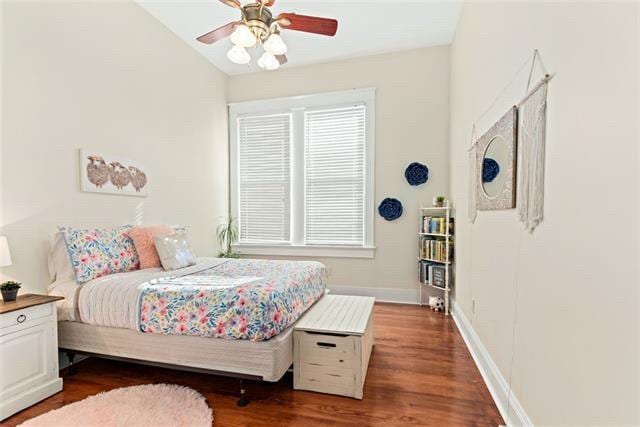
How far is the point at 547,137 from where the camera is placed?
1511 mm

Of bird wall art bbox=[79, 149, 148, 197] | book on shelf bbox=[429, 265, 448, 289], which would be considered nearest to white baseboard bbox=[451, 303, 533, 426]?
book on shelf bbox=[429, 265, 448, 289]

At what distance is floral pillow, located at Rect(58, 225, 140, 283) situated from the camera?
2.43m

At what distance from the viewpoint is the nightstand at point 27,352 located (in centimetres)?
190

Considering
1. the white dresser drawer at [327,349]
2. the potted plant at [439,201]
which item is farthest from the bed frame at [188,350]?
the potted plant at [439,201]

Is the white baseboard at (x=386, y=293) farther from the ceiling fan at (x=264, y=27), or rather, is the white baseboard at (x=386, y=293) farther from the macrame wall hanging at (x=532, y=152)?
the ceiling fan at (x=264, y=27)

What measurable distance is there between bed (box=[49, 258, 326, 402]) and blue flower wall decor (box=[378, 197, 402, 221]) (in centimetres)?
206

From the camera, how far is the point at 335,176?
4527mm

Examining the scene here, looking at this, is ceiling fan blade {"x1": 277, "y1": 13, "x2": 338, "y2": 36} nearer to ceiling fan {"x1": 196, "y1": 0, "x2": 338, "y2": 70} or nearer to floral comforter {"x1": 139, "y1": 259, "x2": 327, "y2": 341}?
ceiling fan {"x1": 196, "y1": 0, "x2": 338, "y2": 70}

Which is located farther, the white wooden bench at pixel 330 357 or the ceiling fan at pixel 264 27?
the ceiling fan at pixel 264 27

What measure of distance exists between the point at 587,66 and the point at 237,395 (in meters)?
2.48

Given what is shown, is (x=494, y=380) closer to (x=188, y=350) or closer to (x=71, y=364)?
(x=188, y=350)

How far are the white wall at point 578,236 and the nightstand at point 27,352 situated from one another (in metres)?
2.84

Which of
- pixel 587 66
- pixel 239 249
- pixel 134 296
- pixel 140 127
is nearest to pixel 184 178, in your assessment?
pixel 140 127

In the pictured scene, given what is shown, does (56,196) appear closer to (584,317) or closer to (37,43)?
(37,43)
